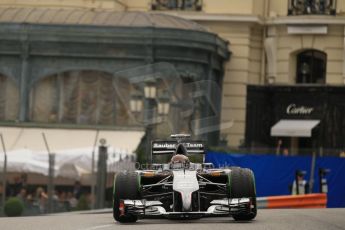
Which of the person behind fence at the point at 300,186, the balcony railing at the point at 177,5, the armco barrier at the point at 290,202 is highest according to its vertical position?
the balcony railing at the point at 177,5

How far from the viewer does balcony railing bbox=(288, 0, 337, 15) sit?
172 feet

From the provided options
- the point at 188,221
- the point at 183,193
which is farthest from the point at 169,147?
the point at 183,193

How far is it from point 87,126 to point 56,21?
4016 millimetres

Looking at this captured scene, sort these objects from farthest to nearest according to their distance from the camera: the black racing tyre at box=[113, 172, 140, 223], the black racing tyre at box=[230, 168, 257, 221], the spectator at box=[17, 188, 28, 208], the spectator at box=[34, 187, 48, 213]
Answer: the spectator at box=[34, 187, 48, 213], the spectator at box=[17, 188, 28, 208], the black racing tyre at box=[230, 168, 257, 221], the black racing tyre at box=[113, 172, 140, 223]

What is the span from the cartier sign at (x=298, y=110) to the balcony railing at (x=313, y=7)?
330cm

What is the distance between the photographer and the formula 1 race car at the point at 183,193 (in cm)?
2309

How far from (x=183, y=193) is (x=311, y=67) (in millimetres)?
31006

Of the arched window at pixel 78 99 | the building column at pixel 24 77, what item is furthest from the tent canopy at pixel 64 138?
the building column at pixel 24 77

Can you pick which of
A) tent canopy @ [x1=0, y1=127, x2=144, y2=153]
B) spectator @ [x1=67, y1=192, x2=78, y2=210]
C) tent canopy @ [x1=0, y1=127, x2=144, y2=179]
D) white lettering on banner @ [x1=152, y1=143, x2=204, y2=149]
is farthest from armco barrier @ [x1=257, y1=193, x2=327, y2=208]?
white lettering on banner @ [x1=152, y1=143, x2=204, y2=149]

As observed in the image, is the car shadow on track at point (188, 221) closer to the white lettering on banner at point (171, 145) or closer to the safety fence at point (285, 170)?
the white lettering on banner at point (171, 145)

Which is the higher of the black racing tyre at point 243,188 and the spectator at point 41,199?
the black racing tyre at point 243,188

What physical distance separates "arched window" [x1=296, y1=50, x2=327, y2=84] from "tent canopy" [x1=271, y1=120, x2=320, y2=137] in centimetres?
221

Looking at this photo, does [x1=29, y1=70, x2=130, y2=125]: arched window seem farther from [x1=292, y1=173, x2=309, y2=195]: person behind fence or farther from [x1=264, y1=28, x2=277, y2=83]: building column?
[x1=292, y1=173, x2=309, y2=195]: person behind fence

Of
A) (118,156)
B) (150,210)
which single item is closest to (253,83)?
(118,156)
